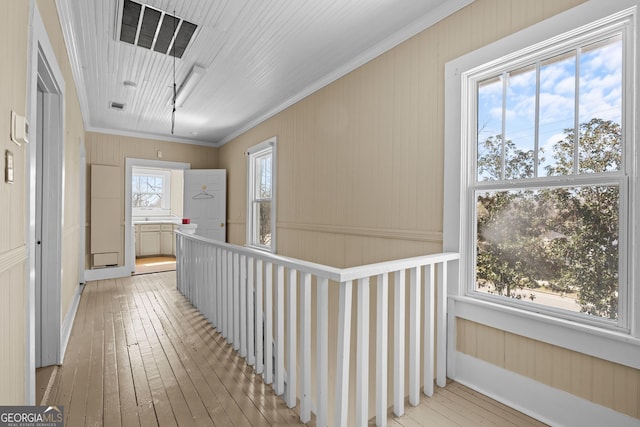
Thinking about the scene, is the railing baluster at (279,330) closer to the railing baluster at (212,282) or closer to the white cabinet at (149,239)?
the railing baluster at (212,282)

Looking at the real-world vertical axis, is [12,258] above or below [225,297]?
above

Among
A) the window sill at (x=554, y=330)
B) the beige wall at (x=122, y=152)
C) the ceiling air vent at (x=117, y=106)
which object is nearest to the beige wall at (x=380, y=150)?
the window sill at (x=554, y=330)

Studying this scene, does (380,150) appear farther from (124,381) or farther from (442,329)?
(124,381)

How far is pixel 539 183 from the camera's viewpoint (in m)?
1.87

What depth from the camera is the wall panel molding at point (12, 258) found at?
3.82 feet

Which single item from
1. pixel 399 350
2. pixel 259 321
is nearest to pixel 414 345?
pixel 399 350

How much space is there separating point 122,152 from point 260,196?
9.02ft

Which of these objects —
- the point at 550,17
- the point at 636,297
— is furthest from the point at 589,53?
the point at 636,297

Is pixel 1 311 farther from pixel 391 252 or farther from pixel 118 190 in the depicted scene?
pixel 118 190

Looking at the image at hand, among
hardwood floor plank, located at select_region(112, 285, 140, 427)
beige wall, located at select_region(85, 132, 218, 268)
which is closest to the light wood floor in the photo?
hardwood floor plank, located at select_region(112, 285, 140, 427)

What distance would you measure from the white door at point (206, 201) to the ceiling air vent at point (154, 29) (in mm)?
3435

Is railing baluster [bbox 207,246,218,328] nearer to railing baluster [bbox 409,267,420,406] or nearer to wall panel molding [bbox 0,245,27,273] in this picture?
wall panel molding [bbox 0,245,27,273]

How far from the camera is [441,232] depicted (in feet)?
7.61

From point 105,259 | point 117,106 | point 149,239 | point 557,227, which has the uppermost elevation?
point 117,106
